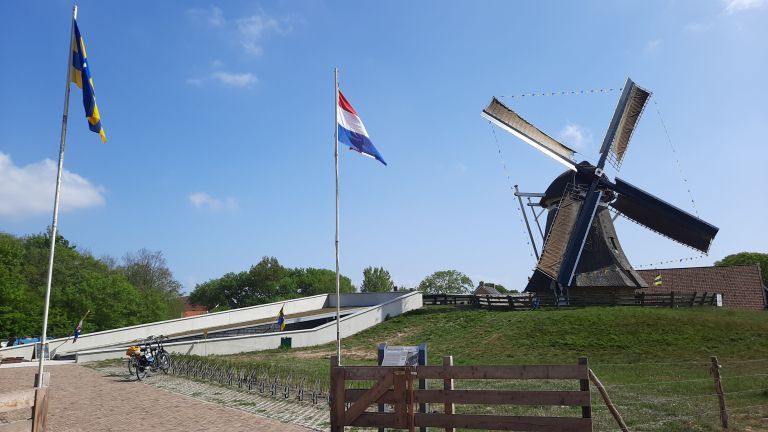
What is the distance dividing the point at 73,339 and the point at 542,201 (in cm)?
3298

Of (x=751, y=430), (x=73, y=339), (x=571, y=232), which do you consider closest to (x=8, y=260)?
(x=73, y=339)

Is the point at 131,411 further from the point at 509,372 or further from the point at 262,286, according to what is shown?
the point at 262,286

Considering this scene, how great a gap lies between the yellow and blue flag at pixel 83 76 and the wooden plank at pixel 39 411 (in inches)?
233

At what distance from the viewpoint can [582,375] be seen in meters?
7.86

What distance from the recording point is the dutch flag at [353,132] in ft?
56.9

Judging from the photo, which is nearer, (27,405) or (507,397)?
(27,405)

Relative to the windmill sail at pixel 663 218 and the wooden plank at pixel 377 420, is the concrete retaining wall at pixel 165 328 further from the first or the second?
the wooden plank at pixel 377 420

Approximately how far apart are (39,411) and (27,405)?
212mm

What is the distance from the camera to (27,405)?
7.31 m

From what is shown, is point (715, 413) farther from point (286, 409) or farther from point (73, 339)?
point (73, 339)

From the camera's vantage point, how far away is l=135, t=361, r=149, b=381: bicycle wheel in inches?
787

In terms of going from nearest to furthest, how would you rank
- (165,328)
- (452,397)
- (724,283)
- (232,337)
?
(452,397) < (232,337) < (165,328) < (724,283)

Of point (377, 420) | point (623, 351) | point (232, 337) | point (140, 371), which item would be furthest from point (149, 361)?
point (623, 351)

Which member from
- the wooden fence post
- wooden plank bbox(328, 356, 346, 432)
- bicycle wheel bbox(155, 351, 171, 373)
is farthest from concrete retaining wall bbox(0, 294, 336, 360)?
wooden plank bbox(328, 356, 346, 432)
